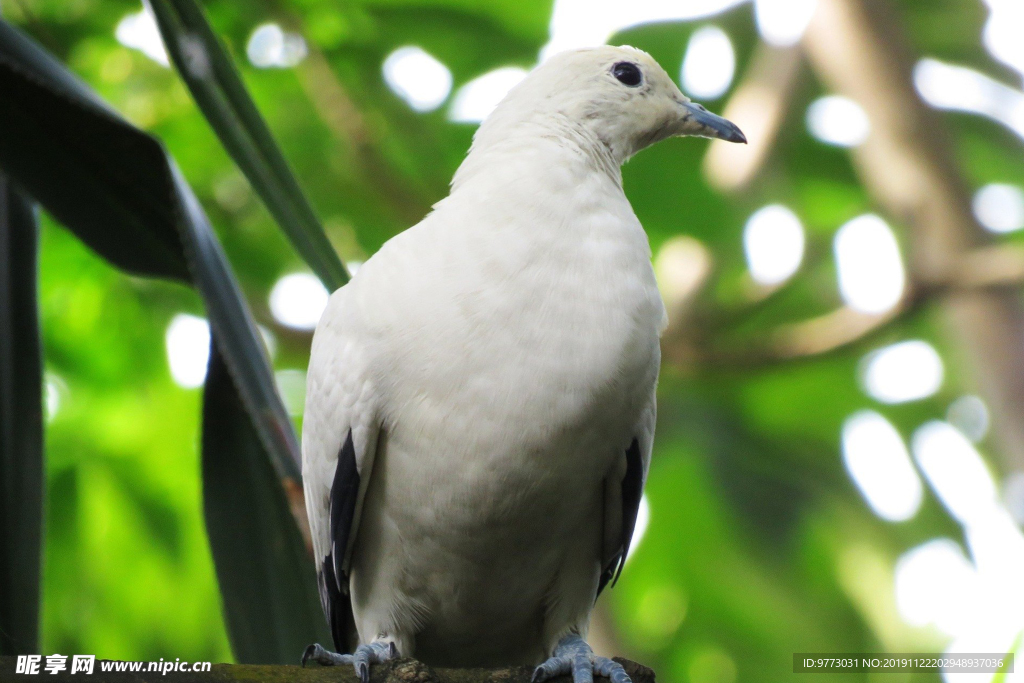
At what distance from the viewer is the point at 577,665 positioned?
5.96 ft

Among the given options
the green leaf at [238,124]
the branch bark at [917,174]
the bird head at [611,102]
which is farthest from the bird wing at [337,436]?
the branch bark at [917,174]

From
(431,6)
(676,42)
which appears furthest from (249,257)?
(676,42)

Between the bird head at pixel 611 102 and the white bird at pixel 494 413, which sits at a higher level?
the bird head at pixel 611 102

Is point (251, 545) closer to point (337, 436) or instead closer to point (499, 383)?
point (337, 436)

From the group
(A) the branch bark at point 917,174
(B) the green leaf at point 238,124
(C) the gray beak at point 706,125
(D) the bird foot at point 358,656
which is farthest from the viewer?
(A) the branch bark at point 917,174

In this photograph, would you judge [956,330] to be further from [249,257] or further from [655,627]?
[249,257]

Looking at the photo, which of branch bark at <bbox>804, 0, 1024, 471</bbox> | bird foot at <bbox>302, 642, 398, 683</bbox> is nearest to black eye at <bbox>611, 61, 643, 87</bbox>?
bird foot at <bbox>302, 642, 398, 683</bbox>

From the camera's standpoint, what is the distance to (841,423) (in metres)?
4.75

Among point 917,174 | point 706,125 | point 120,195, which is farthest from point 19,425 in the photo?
point 917,174

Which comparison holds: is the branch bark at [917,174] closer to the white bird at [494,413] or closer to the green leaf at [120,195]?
the white bird at [494,413]

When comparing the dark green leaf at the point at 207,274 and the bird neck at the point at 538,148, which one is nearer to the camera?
the dark green leaf at the point at 207,274

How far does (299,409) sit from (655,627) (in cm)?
210

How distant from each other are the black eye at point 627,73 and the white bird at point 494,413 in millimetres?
186

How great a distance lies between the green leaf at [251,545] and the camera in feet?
5.48
